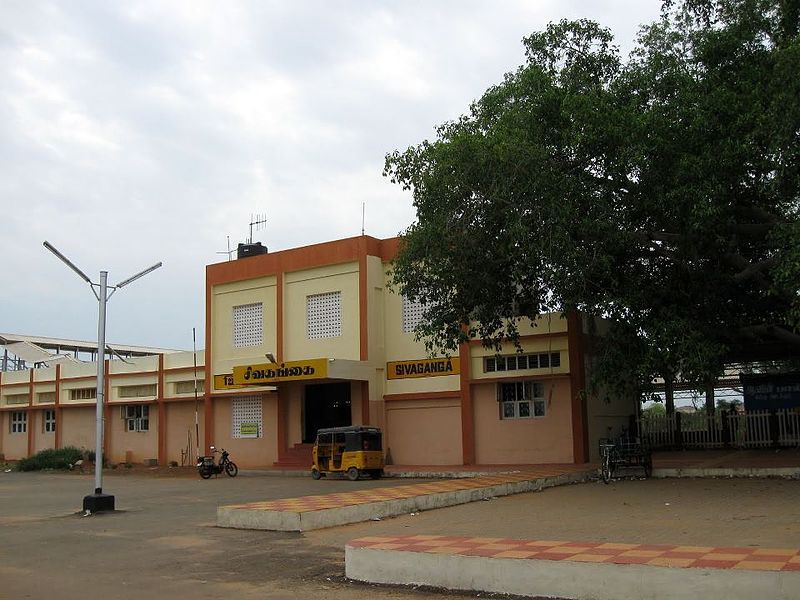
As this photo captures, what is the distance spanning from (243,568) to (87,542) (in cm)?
396

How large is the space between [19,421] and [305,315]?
2126cm

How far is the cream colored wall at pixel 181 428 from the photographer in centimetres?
3391

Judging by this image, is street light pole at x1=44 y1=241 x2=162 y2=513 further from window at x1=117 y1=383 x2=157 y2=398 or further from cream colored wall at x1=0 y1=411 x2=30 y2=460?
cream colored wall at x1=0 y1=411 x2=30 y2=460

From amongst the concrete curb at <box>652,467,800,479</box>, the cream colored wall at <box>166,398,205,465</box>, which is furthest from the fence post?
the cream colored wall at <box>166,398,205,465</box>

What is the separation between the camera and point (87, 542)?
1267cm

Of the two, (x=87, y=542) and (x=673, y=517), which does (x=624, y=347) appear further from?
(x=87, y=542)

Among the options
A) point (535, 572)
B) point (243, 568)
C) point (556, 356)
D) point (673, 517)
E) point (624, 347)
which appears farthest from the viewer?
point (556, 356)

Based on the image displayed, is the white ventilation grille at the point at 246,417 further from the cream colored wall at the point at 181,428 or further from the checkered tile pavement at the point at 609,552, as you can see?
the checkered tile pavement at the point at 609,552

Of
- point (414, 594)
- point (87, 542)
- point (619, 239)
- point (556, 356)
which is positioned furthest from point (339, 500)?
point (556, 356)

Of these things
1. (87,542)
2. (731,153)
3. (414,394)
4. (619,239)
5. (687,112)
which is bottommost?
(87,542)

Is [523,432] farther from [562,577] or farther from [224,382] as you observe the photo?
[562,577]

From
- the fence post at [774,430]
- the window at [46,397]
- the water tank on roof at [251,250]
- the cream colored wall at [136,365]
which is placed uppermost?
the water tank on roof at [251,250]

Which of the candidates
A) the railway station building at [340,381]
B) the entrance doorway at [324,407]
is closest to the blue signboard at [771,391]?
the railway station building at [340,381]

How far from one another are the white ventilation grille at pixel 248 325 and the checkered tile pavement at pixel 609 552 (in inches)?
882
